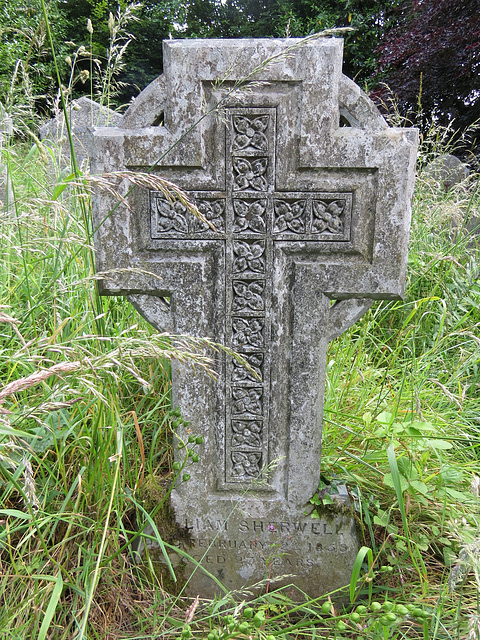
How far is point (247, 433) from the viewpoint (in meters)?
1.55

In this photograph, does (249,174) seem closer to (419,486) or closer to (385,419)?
(385,419)

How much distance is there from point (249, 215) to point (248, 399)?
0.62 m

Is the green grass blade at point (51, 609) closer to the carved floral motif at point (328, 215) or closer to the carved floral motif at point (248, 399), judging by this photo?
the carved floral motif at point (248, 399)

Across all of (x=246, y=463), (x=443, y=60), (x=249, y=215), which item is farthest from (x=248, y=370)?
(x=443, y=60)

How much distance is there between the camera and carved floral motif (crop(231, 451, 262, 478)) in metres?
1.57

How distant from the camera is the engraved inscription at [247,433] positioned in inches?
61.0

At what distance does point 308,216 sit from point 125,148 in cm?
60

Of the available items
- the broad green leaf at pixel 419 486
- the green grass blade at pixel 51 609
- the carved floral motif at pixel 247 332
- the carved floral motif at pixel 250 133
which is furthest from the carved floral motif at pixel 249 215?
Result: the green grass blade at pixel 51 609

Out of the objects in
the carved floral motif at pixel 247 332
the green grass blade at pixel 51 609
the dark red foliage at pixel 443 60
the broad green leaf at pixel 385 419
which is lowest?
the green grass blade at pixel 51 609

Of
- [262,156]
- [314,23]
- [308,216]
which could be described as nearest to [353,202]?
[308,216]

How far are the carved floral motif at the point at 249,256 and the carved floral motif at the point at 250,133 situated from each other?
288 millimetres

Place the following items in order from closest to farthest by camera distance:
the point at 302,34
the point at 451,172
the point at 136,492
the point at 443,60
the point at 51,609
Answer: the point at 51,609, the point at 136,492, the point at 451,172, the point at 443,60, the point at 302,34

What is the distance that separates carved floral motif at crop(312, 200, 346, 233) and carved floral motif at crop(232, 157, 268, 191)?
180mm

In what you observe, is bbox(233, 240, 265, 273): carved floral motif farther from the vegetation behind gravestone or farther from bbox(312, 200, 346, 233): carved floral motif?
the vegetation behind gravestone
